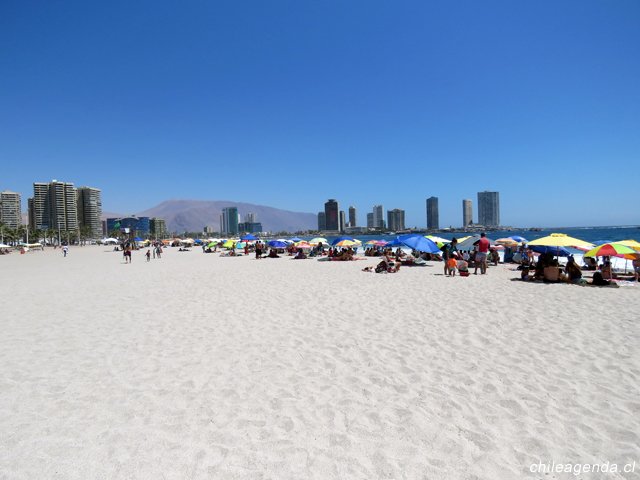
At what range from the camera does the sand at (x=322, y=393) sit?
106 inches

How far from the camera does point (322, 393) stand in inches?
148

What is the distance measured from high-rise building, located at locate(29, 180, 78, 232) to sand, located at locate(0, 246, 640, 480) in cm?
15469

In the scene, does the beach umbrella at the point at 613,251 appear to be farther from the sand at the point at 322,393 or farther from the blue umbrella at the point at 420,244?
the blue umbrella at the point at 420,244

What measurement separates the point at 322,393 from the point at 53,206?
6514 inches

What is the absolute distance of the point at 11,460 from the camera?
2.74m

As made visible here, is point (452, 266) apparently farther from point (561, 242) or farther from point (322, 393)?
point (322, 393)

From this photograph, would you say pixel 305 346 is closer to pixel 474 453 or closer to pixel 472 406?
pixel 472 406

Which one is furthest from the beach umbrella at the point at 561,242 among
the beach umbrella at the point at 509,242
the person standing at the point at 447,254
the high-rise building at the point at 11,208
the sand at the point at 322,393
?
the high-rise building at the point at 11,208

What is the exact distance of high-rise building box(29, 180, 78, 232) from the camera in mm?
130875

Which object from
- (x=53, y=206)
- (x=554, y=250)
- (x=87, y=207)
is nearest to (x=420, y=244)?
(x=554, y=250)

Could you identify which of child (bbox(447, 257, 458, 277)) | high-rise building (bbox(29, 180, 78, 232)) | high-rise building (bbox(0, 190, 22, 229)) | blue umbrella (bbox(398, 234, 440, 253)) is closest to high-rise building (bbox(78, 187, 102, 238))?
high-rise building (bbox(29, 180, 78, 232))

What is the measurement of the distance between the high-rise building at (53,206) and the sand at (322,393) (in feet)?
508

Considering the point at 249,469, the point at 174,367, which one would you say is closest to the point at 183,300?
the point at 174,367

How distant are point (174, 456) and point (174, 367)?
78.2 inches
